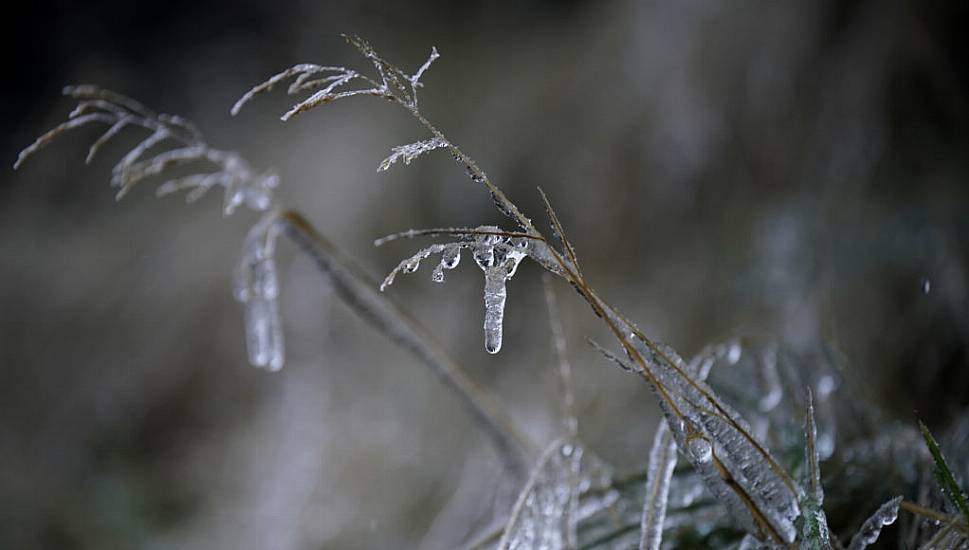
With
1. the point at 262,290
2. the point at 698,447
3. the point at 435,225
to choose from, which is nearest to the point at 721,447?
the point at 698,447

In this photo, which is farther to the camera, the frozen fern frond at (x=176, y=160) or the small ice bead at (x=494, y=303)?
the frozen fern frond at (x=176, y=160)

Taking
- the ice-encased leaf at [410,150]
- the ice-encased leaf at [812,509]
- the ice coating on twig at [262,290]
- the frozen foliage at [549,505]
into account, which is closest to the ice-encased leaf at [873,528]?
the ice-encased leaf at [812,509]

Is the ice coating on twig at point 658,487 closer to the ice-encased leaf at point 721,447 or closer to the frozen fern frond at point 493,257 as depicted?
the ice-encased leaf at point 721,447

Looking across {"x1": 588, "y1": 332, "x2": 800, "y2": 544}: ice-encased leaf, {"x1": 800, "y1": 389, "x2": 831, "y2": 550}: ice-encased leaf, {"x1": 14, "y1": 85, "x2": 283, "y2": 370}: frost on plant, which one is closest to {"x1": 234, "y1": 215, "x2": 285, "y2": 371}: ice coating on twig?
{"x1": 14, "y1": 85, "x2": 283, "y2": 370}: frost on plant

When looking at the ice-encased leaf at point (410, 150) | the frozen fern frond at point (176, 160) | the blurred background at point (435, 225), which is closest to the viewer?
Result: the ice-encased leaf at point (410, 150)

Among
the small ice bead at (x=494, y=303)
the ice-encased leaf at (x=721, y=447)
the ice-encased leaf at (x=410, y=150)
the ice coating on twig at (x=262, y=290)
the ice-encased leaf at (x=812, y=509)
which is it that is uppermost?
the ice coating on twig at (x=262, y=290)
